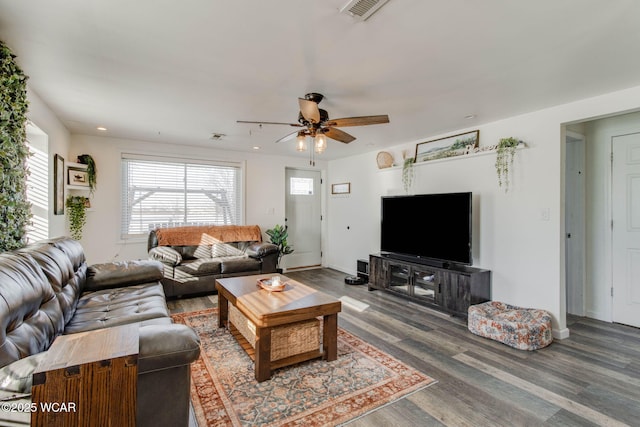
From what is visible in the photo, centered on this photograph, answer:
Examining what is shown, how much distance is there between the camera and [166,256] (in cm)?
424

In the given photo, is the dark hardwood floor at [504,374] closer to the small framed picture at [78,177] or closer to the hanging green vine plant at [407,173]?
the hanging green vine plant at [407,173]

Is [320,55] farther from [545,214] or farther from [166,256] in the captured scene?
[166,256]

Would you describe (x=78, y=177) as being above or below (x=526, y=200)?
above

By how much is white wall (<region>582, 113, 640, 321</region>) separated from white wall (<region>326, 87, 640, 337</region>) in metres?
0.93

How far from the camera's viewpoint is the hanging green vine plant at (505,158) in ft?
11.1

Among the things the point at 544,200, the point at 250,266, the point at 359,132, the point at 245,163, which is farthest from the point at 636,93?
the point at 245,163

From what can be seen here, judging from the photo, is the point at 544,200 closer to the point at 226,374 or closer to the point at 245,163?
the point at 226,374

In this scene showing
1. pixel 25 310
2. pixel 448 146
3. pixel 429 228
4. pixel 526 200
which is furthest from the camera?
pixel 448 146

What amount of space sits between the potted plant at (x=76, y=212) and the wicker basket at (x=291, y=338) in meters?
3.34

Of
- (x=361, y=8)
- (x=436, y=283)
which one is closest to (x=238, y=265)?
(x=436, y=283)

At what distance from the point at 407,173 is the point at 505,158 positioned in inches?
57.3

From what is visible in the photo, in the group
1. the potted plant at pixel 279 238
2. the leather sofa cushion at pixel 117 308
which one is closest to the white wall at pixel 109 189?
the potted plant at pixel 279 238

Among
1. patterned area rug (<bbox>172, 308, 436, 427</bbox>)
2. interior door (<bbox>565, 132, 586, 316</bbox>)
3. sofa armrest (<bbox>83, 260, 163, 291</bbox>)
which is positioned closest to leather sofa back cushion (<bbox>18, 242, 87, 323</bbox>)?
sofa armrest (<bbox>83, 260, 163, 291</bbox>)

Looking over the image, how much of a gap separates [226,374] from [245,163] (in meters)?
4.11
